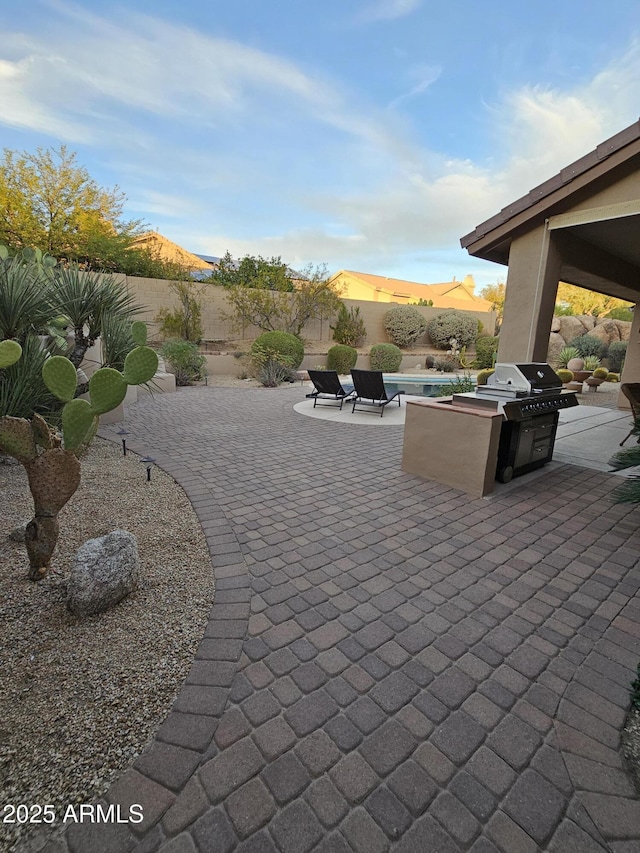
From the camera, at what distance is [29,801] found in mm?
1434

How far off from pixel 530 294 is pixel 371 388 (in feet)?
12.4

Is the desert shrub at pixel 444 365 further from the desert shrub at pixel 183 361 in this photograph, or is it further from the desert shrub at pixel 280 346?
the desert shrub at pixel 183 361

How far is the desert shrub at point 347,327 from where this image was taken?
1977cm

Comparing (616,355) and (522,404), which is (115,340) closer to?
(522,404)

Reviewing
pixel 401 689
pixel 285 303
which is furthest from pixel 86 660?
pixel 285 303

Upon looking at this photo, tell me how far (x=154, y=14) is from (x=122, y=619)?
9.50m

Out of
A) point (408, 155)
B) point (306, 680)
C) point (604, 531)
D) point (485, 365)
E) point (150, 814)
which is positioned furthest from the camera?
point (485, 365)

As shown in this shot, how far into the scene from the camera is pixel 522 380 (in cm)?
493

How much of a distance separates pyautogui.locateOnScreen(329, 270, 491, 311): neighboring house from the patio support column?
2824 centimetres

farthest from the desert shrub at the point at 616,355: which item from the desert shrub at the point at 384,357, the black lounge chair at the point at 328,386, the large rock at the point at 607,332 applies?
the black lounge chair at the point at 328,386

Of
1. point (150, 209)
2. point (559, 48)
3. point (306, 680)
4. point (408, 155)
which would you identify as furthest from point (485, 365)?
point (306, 680)

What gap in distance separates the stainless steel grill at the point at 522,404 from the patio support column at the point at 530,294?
76cm

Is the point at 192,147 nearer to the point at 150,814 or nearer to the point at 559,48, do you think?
the point at 559,48

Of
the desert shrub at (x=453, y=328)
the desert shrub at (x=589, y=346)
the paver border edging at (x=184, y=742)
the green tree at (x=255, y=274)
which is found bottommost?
the paver border edging at (x=184, y=742)
